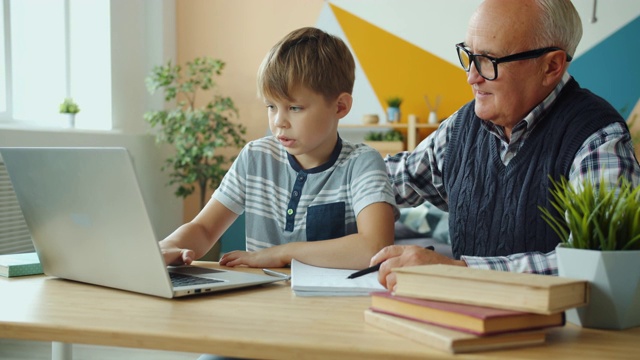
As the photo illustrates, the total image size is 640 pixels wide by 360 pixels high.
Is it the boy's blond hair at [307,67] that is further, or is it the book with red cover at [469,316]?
the boy's blond hair at [307,67]

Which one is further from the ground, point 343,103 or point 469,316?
point 343,103

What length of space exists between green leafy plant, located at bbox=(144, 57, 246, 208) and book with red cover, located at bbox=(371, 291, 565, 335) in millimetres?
4246

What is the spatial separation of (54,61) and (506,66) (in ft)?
12.5

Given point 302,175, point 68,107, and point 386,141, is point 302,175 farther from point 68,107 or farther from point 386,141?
point 386,141

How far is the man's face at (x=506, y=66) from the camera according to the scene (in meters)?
1.50

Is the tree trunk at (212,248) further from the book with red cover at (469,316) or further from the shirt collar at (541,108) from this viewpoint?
the book with red cover at (469,316)

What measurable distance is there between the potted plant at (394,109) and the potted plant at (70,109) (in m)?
2.21

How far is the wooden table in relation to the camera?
0.81m

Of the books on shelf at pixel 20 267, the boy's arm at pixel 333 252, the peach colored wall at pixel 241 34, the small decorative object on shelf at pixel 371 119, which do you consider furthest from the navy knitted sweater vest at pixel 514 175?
the peach colored wall at pixel 241 34

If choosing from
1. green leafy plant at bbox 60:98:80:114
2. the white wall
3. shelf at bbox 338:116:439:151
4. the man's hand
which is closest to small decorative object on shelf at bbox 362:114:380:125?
shelf at bbox 338:116:439:151

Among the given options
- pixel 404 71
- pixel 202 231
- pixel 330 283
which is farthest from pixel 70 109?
pixel 330 283

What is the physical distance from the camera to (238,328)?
0.89m

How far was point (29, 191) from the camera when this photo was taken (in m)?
1.20

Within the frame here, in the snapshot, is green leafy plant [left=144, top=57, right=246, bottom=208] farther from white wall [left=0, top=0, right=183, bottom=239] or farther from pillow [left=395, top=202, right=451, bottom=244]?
pillow [left=395, top=202, right=451, bottom=244]
